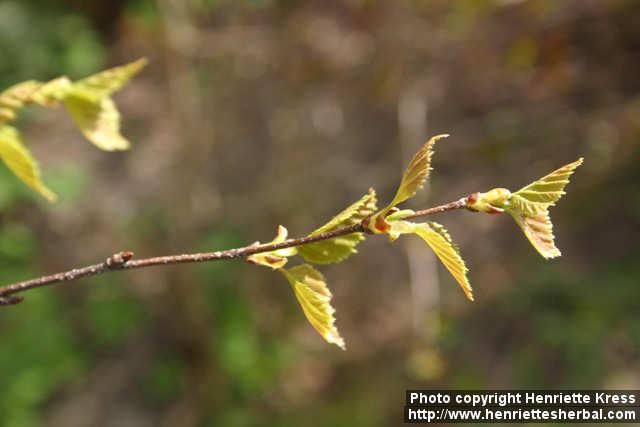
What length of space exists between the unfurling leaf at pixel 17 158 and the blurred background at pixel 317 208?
7.55ft

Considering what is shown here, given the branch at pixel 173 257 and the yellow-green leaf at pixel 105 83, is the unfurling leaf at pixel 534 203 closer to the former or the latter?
the branch at pixel 173 257

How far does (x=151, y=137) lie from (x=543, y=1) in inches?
120

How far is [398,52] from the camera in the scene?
3.23 m

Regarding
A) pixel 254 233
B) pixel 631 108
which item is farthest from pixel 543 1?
pixel 254 233

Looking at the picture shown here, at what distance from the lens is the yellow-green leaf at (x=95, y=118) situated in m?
0.81

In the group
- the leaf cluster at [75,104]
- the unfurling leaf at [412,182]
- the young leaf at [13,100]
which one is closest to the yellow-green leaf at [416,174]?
the unfurling leaf at [412,182]

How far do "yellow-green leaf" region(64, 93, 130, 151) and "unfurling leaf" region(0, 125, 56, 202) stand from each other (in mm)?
86

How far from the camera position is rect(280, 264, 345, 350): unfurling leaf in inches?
24.3

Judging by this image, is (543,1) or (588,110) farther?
(588,110)

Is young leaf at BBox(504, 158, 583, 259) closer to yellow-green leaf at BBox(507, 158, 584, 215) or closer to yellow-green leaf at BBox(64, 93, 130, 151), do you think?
yellow-green leaf at BBox(507, 158, 584, 215)

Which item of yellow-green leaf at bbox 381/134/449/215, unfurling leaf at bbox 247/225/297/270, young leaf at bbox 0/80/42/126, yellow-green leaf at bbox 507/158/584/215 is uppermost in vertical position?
young leaf at bbox 0/80/42/126

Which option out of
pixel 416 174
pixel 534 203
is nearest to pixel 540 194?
pixel 534 203

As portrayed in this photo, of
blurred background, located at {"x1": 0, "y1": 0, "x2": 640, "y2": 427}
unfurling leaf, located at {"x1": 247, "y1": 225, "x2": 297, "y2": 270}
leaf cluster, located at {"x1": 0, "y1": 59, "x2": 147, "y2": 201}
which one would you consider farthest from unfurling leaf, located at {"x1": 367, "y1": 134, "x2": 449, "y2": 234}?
blurred background, located at {"x1": 0, "y1": 0, "x2": 640, "y2": 427}

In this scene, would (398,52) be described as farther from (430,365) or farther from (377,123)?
(430,365)
